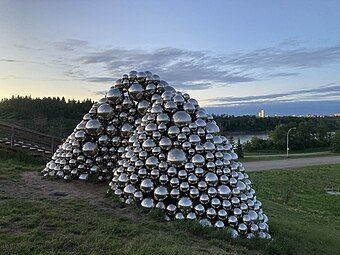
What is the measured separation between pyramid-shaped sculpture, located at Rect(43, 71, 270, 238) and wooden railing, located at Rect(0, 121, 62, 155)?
22.4 ft

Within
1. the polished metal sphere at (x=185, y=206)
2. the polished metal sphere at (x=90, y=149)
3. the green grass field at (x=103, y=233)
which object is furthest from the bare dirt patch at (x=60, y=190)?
the polished metal sphere at (x=185, y=206)

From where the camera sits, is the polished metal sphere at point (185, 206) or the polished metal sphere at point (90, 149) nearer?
the polished metal sphere at point (185, 206)

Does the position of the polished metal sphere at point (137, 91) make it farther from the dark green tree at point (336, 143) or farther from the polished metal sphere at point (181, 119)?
the dark green tree at point (336, 143)

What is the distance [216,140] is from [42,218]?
354 cm

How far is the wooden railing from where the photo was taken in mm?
14672

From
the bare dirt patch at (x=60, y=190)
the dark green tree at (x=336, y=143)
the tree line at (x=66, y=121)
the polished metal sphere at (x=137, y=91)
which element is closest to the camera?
the bare dirt patch at (x=60, y=190)

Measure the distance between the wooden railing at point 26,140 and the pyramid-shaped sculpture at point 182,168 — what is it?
269 inches

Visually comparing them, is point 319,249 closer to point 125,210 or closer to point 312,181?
point 125,210

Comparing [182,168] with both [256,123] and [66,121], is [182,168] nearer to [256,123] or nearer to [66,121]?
[66,121]

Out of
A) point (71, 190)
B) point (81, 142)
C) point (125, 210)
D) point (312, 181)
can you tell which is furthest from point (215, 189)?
point (312, 181)

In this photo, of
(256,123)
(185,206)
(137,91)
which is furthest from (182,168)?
(256,123)

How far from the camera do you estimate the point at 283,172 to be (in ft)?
97.3

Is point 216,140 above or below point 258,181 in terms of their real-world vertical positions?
above

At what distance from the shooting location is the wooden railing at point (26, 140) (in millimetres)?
14672
